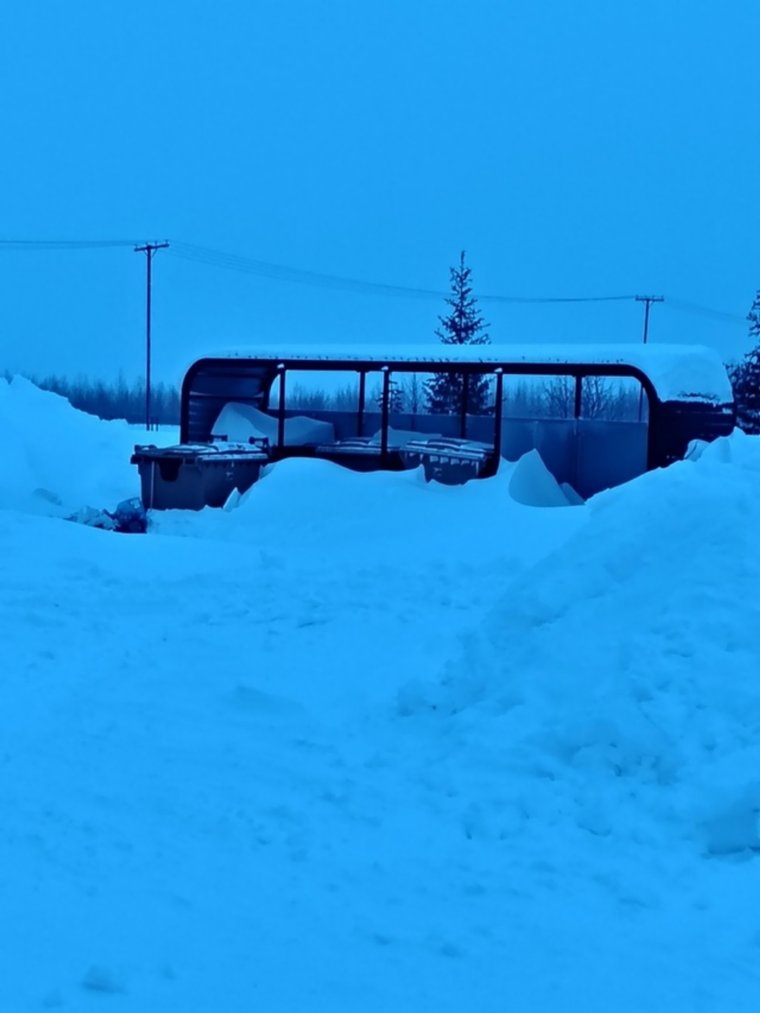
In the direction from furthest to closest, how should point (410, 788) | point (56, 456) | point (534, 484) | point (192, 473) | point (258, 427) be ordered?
1. point (56, 456)
2. point (258, 427)
3. point (192, 473)
4. point (534, 484)
5. point (410, 788)

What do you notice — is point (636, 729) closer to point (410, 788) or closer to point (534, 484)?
point (410, 788)

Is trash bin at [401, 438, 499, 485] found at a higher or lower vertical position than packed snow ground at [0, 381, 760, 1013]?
higher

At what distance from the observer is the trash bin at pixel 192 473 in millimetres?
16438

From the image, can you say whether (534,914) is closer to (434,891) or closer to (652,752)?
(434,891)

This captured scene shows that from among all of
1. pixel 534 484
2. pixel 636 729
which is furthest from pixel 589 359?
A: pixel 636 729

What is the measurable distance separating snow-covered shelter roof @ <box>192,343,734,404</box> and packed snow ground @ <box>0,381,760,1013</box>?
289 inches

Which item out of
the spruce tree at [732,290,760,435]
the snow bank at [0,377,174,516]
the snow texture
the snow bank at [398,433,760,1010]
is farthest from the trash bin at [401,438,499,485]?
the spruce tree at [732,290,760,435]

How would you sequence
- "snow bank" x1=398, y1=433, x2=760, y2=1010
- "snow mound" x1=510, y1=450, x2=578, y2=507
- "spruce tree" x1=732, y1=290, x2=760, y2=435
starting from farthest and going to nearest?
1. "spruce tree" x1=732, y1=290, x2=760, y2=435
2. "snow mound" x1=510, y1=450, x2=578, y2=507
3. "snow bank" x1=398, y1=433, x2=760, y2=1010

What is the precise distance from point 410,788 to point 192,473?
11.6 m

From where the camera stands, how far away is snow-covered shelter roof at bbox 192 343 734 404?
15938mm

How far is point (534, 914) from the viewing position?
4051 millimetres

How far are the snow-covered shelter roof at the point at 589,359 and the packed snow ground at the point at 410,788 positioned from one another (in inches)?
289

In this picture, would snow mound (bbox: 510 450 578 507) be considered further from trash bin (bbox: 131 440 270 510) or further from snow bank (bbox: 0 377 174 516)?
snow bank (bbox: 0 377 174 516)

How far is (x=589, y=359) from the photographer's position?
646 inches
